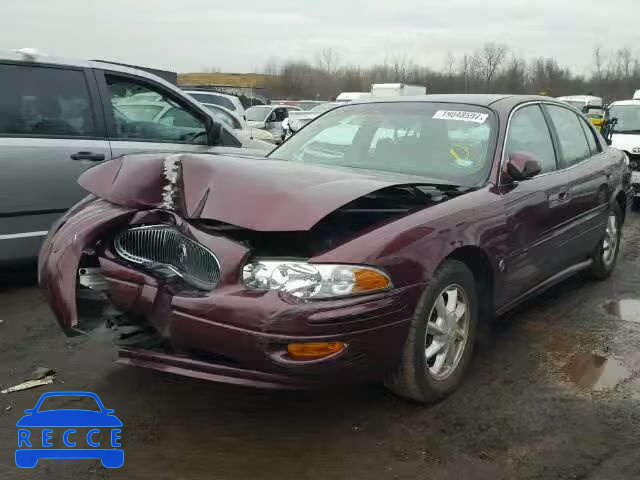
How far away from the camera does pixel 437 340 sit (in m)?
3.28

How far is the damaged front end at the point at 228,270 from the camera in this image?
2.66 meters

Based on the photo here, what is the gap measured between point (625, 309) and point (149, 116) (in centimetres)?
437

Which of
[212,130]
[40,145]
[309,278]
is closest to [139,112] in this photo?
[212,130]

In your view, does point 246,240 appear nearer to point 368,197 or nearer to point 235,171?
point 235,171

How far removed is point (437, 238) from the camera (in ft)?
10.1

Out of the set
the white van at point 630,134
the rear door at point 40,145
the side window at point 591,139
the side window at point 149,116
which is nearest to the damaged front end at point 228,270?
the rear door at point 40,145

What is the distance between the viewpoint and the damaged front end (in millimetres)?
2664

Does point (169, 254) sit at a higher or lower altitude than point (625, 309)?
higher

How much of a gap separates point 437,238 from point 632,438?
1294 millimetres

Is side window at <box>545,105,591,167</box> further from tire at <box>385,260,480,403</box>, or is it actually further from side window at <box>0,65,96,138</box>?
side window at <box>0,65,96,138</box>

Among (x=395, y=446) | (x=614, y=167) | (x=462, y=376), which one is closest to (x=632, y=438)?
(x=462, y=376)

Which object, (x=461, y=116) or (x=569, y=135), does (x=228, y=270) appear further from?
(x=569, y=135)

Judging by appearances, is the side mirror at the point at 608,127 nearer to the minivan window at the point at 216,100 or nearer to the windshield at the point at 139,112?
the minivan window at the point at 216,100

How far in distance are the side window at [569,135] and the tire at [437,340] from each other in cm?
187
